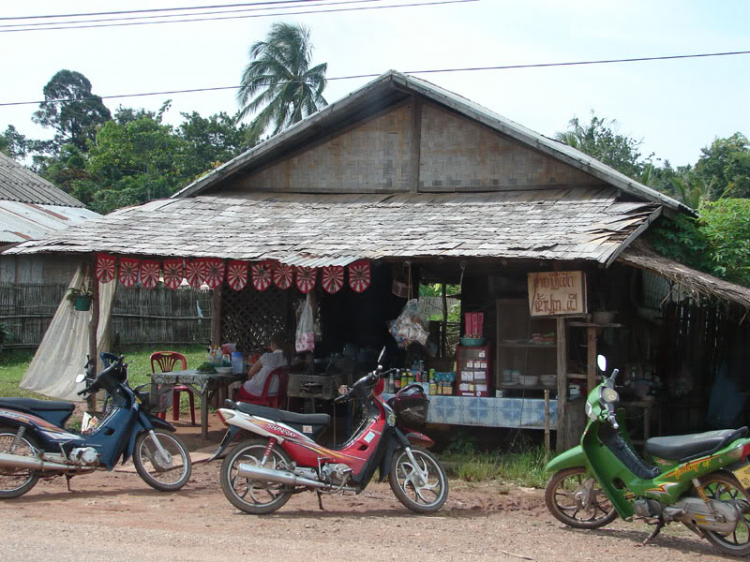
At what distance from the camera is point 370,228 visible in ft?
33.3

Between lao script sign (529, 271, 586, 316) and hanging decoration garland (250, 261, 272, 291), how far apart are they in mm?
3124

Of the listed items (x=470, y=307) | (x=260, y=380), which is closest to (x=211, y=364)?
(x=260, y=380)

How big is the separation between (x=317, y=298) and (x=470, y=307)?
2330 millimetres

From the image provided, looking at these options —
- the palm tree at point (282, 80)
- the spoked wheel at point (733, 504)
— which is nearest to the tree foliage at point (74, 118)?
the palm tree at point (282, 80)

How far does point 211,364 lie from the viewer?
10.9 metres

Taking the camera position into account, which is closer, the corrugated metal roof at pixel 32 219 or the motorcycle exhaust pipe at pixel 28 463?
the motorcycle exhaust pipe at pixel 28 463

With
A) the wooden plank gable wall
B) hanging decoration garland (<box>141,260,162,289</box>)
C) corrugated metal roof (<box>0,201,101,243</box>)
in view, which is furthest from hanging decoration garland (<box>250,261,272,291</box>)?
corrugated metal roof (<box>0,201,101,243</box>)

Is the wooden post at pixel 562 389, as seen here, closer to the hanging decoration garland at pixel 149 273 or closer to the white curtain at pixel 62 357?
the hanging decoration garland at pixel 149 273

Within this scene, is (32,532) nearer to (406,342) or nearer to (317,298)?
(406,342)

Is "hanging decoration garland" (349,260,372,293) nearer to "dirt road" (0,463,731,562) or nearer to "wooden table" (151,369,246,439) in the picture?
"wooden table" (151,369,246,439)

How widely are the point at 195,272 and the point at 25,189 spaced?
16.8 meters

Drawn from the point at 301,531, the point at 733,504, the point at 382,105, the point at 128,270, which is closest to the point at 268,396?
the point at 128,270

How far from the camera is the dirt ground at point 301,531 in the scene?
5355 millimetres

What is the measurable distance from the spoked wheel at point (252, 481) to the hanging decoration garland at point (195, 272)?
3649 millimetres
